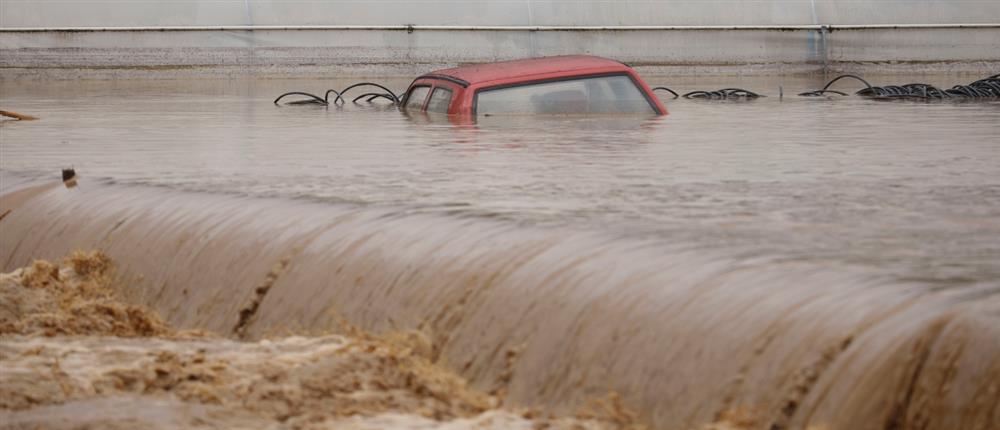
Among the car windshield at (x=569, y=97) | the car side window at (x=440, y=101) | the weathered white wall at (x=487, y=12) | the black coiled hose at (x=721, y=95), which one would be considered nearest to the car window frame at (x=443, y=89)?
the car side window at (x=440, y=101)

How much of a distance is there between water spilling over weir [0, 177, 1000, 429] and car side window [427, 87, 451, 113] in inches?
257

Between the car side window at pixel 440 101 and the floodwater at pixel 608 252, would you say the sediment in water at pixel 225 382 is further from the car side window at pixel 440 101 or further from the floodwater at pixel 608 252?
the car side window at pixel 440 101

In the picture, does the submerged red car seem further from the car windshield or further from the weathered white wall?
the weathered white wall

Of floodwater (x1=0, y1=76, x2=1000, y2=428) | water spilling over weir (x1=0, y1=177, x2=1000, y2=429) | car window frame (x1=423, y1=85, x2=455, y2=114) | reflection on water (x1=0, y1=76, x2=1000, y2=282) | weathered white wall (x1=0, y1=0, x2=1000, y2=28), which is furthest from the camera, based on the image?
weathered white wall (x1=0, y1=0, x2=1000, y2=28)

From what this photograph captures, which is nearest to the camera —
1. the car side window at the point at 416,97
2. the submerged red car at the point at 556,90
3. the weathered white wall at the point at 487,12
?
the submerged red car at the point at 556,90

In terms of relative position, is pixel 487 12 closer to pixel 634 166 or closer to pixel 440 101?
pixel 440 101

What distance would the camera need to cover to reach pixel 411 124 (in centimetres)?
1104

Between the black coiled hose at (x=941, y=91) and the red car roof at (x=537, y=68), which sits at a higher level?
the red car roof at (x=537, y=68)

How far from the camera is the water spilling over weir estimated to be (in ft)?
9.96

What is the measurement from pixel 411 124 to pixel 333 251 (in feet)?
20.8

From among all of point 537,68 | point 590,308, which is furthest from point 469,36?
point 590,308

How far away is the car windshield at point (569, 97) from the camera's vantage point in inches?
467

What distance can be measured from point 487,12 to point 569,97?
788cm

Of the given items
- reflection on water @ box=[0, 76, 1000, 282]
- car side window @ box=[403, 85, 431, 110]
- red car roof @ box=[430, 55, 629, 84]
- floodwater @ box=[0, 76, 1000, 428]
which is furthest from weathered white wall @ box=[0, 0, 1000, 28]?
floodwater @ box=[0, 76, 1000, 428]
